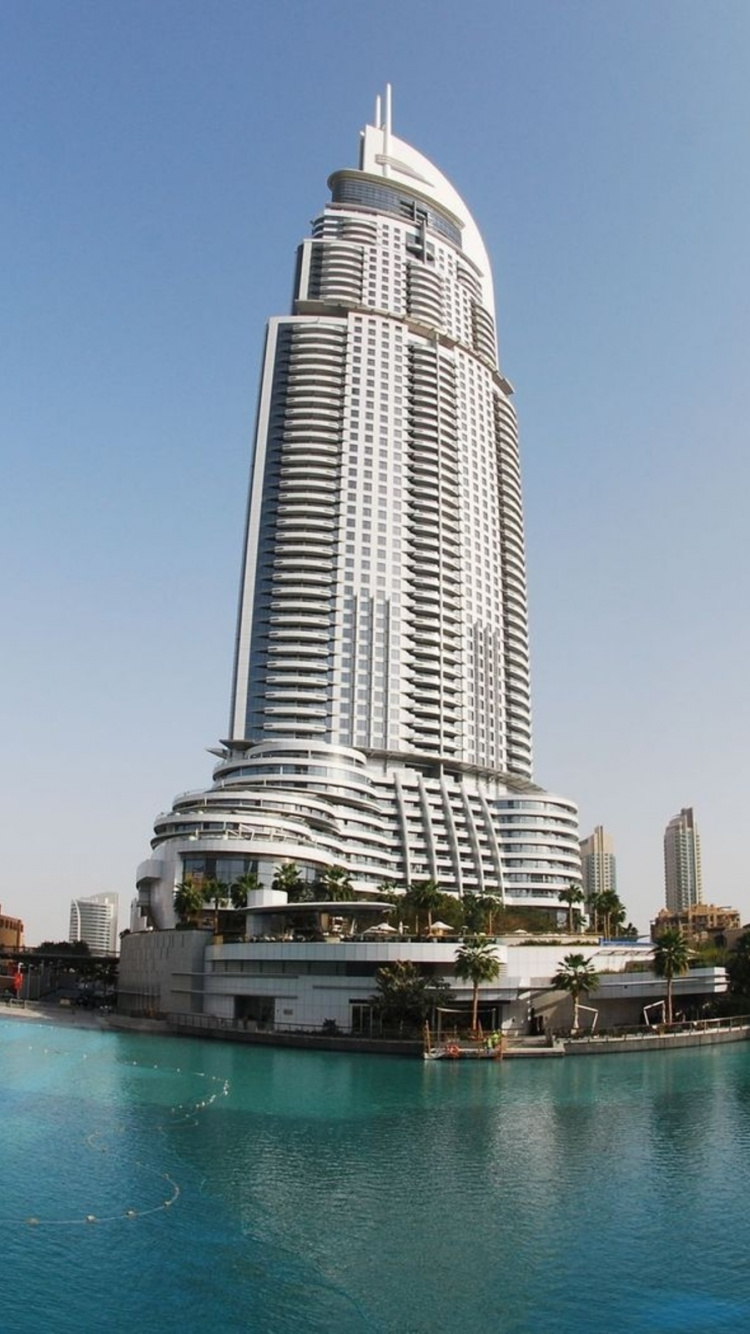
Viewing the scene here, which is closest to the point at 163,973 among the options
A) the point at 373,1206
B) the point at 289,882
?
the point at 289,882

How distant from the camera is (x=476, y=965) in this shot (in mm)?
100312

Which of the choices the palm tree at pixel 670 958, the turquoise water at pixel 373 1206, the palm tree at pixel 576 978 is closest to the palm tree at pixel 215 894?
the palm tree at pixel 576 978

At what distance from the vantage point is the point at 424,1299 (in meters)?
34.0

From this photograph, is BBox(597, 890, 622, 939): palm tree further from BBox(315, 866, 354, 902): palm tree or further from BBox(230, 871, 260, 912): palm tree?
BBox(230, 871, 260, 912): palm tree

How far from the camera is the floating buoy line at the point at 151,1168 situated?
137 ft

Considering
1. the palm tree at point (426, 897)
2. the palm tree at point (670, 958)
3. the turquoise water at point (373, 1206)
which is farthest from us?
the palm tree at point (426, 897)

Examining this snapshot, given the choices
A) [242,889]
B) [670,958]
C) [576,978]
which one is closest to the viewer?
[576,978]

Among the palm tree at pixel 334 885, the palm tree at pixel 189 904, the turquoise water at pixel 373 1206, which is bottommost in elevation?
the turquoise water at pixel 373 1206

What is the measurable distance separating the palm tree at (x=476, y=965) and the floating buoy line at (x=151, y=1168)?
93.8 feet

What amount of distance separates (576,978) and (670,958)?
11293 millimetres

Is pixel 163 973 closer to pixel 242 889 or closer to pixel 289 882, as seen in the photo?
pixel 242 889

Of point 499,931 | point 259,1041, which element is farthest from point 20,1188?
point 499,931

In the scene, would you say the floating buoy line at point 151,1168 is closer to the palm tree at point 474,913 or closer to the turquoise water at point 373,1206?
the turquoise water at point 373,1206

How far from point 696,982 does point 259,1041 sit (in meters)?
47.5
